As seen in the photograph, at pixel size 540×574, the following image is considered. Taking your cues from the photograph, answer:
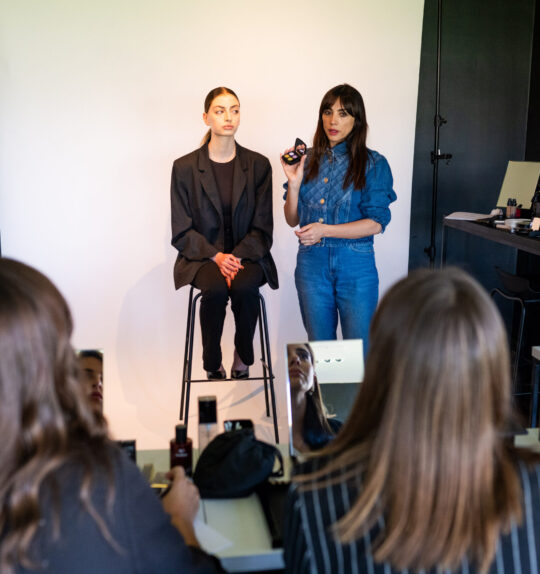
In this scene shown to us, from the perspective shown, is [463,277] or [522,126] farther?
[522,126]

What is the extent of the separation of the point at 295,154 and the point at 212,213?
532 millimetres

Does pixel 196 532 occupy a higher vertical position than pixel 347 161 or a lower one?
lower

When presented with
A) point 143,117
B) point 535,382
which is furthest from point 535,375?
point 143,117

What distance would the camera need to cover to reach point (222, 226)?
3.42m

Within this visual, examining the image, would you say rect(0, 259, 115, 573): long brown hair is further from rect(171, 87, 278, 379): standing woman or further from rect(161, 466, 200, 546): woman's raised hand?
rect(171, 87, 278, 379): standing woman

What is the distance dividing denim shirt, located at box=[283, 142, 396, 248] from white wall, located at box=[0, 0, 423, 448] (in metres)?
1.21

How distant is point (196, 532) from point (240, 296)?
1.88 m

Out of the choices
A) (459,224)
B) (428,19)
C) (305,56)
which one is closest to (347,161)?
(459,224)

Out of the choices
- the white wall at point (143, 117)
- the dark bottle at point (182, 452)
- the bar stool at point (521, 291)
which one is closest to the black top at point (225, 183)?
the white wall at point (143, 117)

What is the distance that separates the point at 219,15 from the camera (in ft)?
13.4

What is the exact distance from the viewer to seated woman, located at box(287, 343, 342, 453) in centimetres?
195

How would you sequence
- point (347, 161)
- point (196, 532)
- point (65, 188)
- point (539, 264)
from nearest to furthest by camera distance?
point (196, 532), point (347, 161), point (65, 188), point (539, 264)

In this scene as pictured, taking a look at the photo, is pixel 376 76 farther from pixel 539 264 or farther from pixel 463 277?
pixel 463 277

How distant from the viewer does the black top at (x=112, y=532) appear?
101 cm
